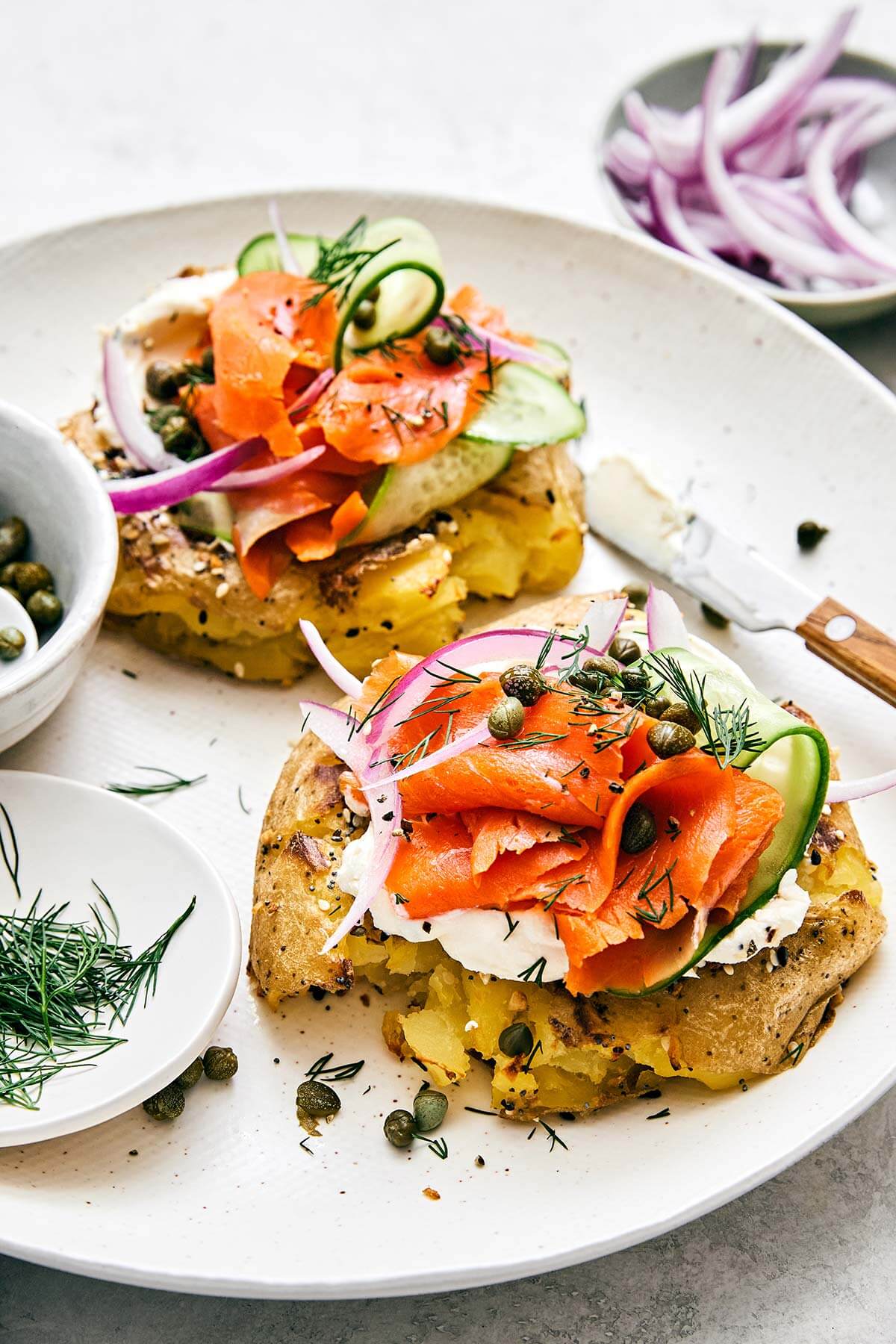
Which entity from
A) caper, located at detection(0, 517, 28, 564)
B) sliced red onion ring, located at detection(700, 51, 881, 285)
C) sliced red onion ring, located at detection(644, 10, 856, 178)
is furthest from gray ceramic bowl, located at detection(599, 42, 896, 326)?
caper, located at detection(0, 517, 28, 564)

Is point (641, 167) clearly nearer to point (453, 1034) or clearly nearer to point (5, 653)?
point (5, 653)

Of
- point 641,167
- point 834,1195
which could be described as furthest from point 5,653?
point 641,167

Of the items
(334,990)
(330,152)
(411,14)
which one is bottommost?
(334,990)

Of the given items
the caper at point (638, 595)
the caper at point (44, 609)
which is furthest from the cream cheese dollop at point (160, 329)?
the caper at point (638, 595)

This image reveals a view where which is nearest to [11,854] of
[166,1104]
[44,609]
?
[44,609]

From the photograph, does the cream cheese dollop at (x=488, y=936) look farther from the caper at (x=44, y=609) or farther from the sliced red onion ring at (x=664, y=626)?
the caper at (x=44, y=609)

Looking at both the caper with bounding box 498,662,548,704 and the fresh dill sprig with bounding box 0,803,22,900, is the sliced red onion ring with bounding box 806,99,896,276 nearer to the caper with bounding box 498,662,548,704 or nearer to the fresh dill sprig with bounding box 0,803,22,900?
the caper with bounding box 498,662,548,704

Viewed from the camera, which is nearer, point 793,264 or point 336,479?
point 336,479
